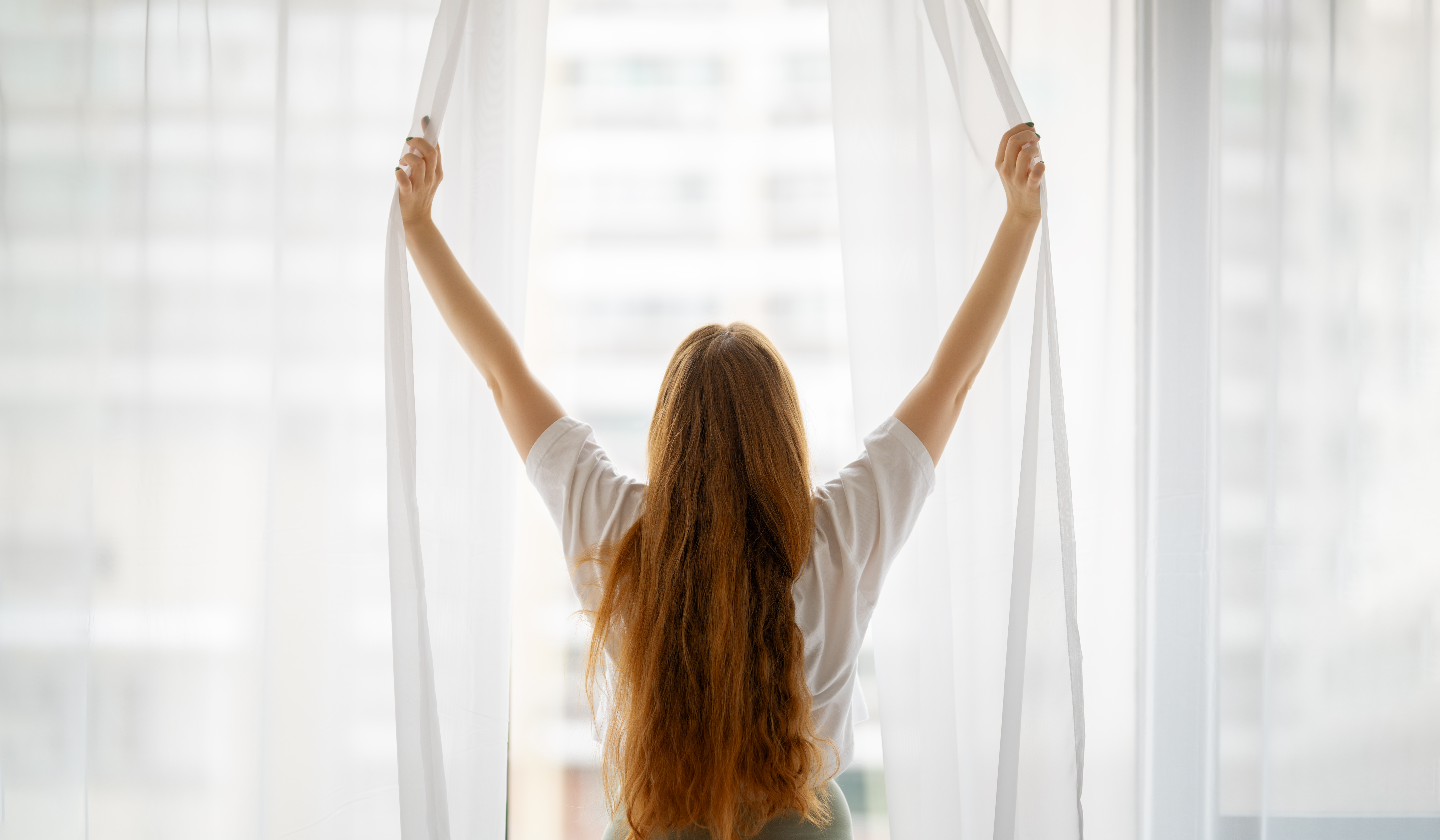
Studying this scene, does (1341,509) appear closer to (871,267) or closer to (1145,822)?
(1145,822)

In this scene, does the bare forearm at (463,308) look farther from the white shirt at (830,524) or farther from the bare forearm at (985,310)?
the bare forearm at (985,310)

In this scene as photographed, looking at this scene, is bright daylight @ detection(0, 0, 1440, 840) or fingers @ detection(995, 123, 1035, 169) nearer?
fingers @ detection(995, 123, 1035, 169)

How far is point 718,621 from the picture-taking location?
894mm

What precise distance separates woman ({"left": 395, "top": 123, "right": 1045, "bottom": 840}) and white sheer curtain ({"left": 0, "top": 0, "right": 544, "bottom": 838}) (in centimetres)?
29

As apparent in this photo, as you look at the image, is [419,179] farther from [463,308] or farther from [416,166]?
[463,308]

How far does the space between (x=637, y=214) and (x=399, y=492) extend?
547mm

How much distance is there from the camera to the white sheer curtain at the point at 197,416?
3.78ft

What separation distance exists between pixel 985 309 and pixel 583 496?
55cm

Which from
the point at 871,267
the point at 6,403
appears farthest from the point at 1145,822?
the point at 6,403

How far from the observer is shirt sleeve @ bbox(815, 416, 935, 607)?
37.0 inches

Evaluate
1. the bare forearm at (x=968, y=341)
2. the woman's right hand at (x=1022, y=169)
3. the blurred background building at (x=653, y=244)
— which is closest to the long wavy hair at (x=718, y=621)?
the bare forearm at (x=968, y=341)

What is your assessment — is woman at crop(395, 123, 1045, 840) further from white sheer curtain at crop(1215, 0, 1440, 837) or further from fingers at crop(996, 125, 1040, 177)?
white sheer curtain at crop(1215, 0, 1440, 837)

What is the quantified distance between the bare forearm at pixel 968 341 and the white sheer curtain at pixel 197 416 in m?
0.79

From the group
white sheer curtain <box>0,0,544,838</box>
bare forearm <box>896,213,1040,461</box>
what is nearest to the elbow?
bare forearm <box>896,213,1040,461</box>
